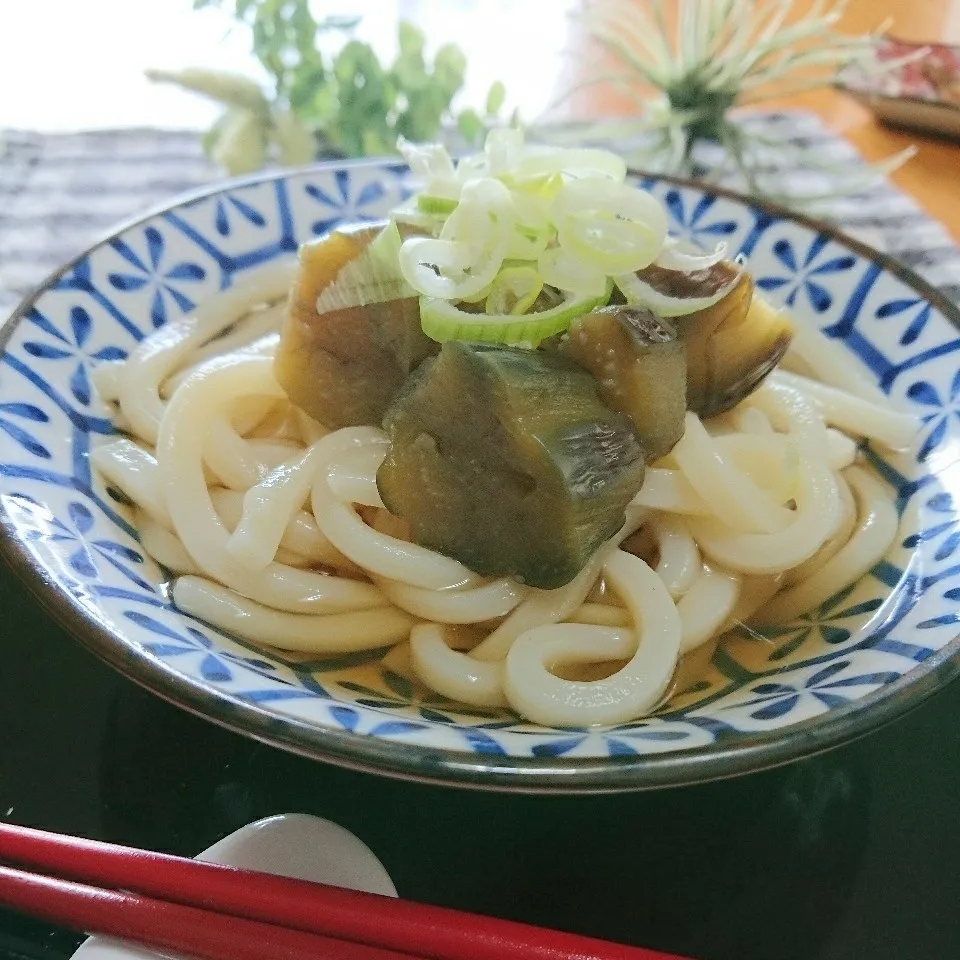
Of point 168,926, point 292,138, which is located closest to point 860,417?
point 168,926

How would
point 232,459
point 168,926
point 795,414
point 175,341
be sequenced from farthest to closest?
point 175,341 < point 795,414 < point 232,459 < point 168,926

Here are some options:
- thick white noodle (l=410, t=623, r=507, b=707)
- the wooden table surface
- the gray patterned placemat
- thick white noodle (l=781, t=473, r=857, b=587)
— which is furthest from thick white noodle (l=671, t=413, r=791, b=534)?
the wooden table surface

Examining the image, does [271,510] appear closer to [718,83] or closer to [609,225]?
[609,225]

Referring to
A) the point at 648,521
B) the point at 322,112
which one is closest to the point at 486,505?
the point at 648,521

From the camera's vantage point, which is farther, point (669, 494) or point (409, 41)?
point (409, 41)

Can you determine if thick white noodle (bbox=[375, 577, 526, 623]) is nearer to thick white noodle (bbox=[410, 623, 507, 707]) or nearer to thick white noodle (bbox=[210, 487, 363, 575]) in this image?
thick white noodle (bbox=[410, 623, 507, 707])

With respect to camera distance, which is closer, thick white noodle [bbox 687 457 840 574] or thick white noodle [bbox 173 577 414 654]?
thick white noodle [bbox 173 577 414 654]

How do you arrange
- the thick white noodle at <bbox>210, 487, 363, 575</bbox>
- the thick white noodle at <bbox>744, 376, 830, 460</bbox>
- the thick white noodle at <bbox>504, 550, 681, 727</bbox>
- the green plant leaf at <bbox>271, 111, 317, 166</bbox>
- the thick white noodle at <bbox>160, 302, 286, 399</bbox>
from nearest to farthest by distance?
the thick white noodle at <bbox>504, 550, 681, 727</bbox>, the thick white noodle at <bbox>210, 487, 363, 575</bbox>, the thick white noodle at <bbox>744, 376, 830, 460</bbox>, the thick white noodle at <bbox>160, 302, 286, 399</bbox>, the green plant leaf at <bbox>271, 111, 317, 166</bbox>
